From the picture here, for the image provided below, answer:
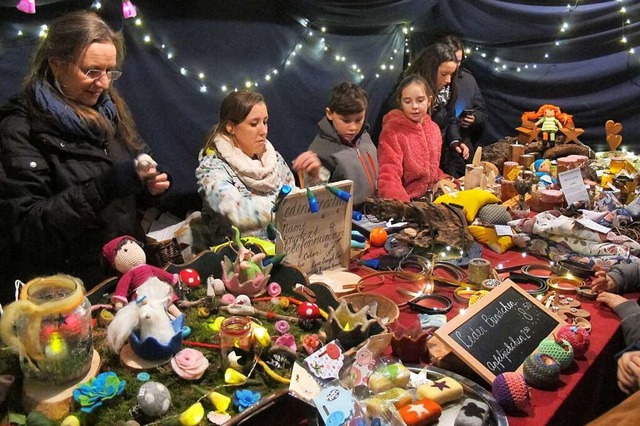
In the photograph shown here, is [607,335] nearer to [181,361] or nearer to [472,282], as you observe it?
[472,282]

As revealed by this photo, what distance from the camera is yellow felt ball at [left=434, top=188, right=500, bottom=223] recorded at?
222 centimetres

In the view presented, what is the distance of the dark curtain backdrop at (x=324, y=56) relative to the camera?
9.53 ft

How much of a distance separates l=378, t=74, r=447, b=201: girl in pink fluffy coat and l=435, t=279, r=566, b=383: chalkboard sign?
1.29 m

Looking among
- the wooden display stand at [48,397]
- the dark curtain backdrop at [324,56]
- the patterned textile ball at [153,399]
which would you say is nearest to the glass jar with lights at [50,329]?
the wooden display stand at [48,397]

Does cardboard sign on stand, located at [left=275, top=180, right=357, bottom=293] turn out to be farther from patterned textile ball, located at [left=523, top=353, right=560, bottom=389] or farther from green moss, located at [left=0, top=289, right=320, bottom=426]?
patterned textile ball, located at [left=523, top=353, right=560, bottom=389]

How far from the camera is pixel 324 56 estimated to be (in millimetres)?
3725

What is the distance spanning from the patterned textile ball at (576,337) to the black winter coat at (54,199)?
3.89 feet

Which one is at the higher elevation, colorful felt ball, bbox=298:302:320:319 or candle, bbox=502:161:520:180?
candle, bbox=502:161:520:180

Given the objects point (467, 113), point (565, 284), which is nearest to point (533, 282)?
point (565, 284)

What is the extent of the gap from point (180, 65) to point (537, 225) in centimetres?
194

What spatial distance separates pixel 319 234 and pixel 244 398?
2.41 feet

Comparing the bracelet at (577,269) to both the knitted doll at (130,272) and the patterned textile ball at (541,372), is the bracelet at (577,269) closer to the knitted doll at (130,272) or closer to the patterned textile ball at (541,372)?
the patterned textile ball at (541,372)

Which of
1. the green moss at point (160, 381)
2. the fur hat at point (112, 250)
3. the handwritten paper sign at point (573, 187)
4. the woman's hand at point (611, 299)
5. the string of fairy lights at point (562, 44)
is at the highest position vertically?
the string of fairy lights at point (562, 44)

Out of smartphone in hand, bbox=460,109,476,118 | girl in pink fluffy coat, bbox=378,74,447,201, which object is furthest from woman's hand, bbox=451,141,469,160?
girl in pink fluffy coat, bbox=378,74,447,201
